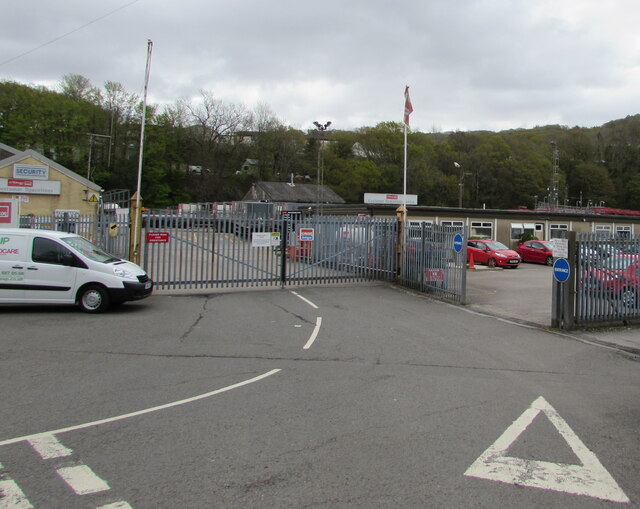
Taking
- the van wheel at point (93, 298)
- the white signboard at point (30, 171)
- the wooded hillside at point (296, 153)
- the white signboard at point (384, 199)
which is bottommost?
the van wheel at point (93, 298)

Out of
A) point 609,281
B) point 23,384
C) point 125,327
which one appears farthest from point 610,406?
point 125,327

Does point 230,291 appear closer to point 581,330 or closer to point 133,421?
point 581,330

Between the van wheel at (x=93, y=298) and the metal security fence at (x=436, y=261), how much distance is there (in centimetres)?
854

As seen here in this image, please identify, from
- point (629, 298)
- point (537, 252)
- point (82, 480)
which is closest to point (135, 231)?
point (82, 480)

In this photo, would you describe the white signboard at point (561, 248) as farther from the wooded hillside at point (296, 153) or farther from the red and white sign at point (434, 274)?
the wooded hillside at point (296, 153)

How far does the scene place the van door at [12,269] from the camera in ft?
35.4

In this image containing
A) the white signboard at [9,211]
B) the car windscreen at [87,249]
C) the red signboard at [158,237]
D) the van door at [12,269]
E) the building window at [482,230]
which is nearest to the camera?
the van door at [12,269]

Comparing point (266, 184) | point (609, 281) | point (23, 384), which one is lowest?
point (23, 384)

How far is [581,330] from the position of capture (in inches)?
418

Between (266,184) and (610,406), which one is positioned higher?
(266,184)

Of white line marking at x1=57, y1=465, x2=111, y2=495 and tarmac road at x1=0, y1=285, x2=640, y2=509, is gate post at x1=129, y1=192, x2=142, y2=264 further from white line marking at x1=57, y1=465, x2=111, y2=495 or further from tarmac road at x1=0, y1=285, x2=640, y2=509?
white line marking at x1=57, y1=465, x2=111, y2=495

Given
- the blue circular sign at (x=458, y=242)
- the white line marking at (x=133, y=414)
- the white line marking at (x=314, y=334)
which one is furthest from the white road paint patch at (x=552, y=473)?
the blue circular sign at (x=458, y=242)

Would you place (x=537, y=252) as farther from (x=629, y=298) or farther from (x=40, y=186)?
(x=40, y=186)

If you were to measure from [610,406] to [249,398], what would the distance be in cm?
393
